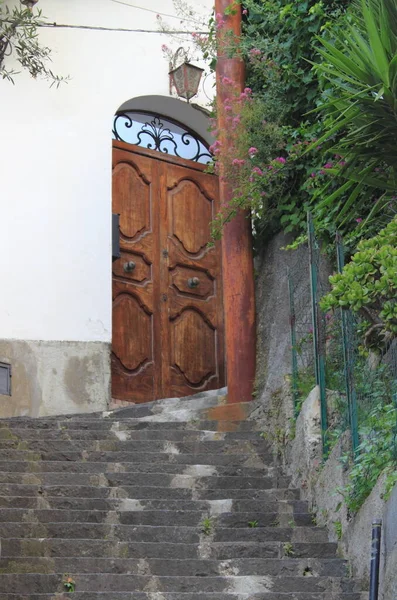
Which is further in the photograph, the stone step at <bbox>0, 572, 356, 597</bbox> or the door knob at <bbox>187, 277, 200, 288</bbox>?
the door knob at <bbox>187, 277, 200, 288</bbox>

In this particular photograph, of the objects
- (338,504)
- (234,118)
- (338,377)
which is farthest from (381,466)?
(234,118)

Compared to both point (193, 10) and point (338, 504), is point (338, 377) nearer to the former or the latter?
point (338, 504)

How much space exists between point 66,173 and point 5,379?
209 cm

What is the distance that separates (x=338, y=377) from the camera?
8.11 metres

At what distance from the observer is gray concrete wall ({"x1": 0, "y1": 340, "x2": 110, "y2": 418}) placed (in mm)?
10977

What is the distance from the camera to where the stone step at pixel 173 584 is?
653 centimetres

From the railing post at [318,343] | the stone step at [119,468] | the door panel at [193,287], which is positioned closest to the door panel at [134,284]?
the door panel at [193,287]

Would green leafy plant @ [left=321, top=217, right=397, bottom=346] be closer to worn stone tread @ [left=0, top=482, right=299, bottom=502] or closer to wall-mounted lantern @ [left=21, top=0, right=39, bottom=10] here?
worn stone tread @ [left=0, top=482, right=299, bottom=502]

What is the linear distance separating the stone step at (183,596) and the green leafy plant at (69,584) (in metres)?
0.09

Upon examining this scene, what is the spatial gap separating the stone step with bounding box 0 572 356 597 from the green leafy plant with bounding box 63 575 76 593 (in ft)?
0.07

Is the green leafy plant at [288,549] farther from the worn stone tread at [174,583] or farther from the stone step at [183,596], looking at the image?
the stone step at [183,596]

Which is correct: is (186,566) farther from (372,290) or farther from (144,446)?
(144,446)

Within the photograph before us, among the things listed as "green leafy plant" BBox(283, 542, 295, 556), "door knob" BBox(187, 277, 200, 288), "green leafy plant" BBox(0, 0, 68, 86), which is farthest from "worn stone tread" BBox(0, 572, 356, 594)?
"door knob" BBox(187, 277, 200, 288)

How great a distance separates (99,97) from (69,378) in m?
2.79
